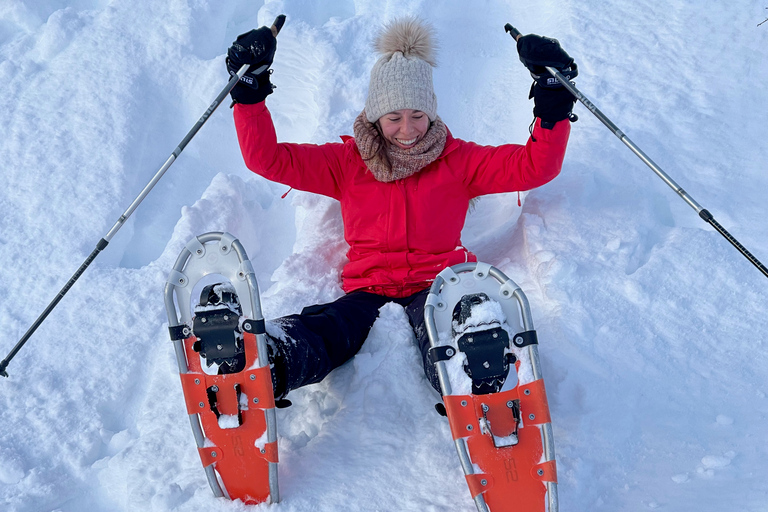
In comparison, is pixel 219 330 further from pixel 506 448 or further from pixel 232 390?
pixel 506 448

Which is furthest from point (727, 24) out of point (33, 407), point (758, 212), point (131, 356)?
point (33, 407)

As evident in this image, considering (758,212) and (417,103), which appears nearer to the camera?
(417,103)

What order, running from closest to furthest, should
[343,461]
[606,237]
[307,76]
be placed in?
[343,461] → [606,237] → [307,76]

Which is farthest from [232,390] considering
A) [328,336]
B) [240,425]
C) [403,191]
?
[403,191]

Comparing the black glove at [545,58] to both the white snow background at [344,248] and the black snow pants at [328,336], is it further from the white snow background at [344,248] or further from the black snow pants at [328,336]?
the black snow pants at [328,336]

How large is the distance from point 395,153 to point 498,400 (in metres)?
1.27

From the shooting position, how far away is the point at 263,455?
228cm

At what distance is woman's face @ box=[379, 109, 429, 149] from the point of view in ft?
9.68

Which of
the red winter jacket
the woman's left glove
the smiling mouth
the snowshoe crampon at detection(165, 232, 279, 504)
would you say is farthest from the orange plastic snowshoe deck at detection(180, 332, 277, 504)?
the woman's left glove

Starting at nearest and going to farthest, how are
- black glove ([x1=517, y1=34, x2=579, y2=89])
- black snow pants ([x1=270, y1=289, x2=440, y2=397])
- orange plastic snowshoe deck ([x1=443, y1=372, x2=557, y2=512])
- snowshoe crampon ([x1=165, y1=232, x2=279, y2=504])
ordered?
1. orange plastic snowshoe deck ([x1=443, y1=372, x2=557, y2=512])
2. snowshoe crampon ([x1=165, y1=232, x2=279, y2=504])
3. black snow pants ([x1=270, y1=289, x2=440, y2=397])
4. black glove ([x1=517, y1=34, x2=579, y2=89])

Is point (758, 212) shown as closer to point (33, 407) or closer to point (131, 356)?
point (131, 356)

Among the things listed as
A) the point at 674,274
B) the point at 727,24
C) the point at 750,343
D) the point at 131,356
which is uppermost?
the point at 727,24

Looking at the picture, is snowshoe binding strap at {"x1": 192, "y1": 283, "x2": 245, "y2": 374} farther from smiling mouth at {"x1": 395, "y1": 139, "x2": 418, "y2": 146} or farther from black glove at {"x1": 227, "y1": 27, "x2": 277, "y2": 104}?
smiling mouth at {"x1": 395, "y1": 139, "x2": 418, "y2": 146}

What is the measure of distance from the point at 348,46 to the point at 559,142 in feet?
6.76
